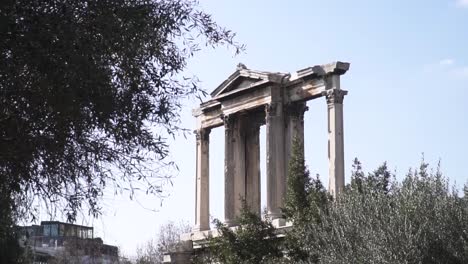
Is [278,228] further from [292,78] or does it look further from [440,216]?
[440,216]

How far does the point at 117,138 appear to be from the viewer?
895 cm

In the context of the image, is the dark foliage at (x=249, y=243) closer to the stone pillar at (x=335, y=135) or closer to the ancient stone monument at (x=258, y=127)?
the ancient stone monument at (x=258, y=127)

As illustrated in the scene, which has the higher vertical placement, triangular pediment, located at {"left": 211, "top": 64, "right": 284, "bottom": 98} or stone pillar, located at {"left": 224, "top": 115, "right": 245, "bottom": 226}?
triangular pediment, located at {"left": 211, "top": 64, "right": 284, "bottom": 98}

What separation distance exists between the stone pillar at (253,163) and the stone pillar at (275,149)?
128 inches

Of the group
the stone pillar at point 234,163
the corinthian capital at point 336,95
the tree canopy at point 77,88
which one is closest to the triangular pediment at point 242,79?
the stone pillar at point 234,163

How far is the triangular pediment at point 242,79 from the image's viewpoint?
1418 inches

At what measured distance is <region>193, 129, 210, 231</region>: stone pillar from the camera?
3959cm

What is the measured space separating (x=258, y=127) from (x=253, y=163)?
1.59 meters

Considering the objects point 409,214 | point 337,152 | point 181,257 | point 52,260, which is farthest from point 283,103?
point 52,260

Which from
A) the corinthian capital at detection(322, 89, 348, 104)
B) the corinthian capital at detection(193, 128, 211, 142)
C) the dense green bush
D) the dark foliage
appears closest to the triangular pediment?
→ the corinthian capital at detection(193, 128, 211, 142)

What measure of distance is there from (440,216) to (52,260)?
1491 inches

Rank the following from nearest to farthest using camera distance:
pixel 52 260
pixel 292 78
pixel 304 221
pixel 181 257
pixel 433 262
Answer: pixel 433 262
pixel 304 221
pixel 292 78
pixel 181 257
pixel 52 260

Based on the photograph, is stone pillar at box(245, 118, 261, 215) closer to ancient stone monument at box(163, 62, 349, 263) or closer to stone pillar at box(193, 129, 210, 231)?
ancient stone monument at box(163, 62, 349, 263)


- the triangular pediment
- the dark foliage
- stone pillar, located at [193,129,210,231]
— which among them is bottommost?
the dark foliage
